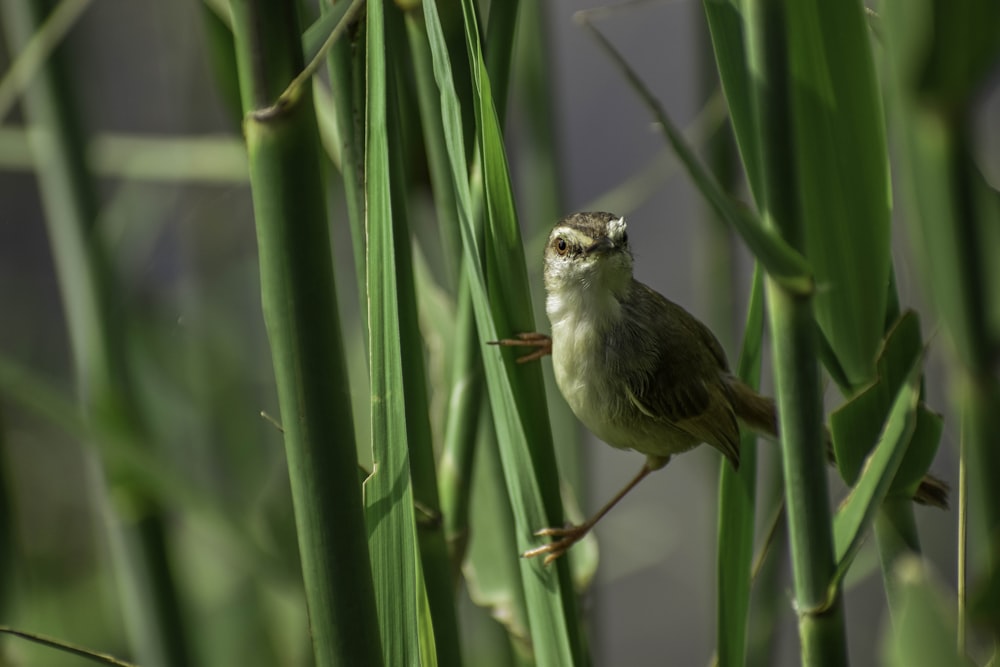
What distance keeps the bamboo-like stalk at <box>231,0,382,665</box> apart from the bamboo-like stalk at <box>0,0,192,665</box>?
2.10 ft

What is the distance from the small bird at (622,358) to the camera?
135cm

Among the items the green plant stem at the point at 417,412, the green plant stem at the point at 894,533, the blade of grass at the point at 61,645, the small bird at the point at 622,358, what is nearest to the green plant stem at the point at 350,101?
the green plant stem at the point at 417,412

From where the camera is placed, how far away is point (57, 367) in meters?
2.44

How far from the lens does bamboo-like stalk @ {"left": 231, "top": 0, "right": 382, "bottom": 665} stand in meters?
0.59

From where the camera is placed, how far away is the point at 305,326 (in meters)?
0.60

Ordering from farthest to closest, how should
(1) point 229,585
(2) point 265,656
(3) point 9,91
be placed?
(1) point 229,585, (2) point 265,656, (3) point 9,91

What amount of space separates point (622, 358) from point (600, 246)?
173mm

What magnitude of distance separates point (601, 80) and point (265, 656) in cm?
197

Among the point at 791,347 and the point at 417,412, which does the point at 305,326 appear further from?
the point at 791,347

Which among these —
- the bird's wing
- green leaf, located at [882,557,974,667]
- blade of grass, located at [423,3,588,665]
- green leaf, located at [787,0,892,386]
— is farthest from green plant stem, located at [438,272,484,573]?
the bird's wing

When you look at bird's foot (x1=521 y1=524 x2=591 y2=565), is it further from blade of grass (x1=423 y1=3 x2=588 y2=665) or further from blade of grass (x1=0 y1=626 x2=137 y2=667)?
blade of grass (x1=0 y1=626 x2=137 y2=667)

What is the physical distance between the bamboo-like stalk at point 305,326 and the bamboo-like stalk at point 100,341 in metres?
0.64

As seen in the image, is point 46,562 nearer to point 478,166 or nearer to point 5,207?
point 5,207

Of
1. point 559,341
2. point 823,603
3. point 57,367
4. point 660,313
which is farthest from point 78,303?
point 57,367
